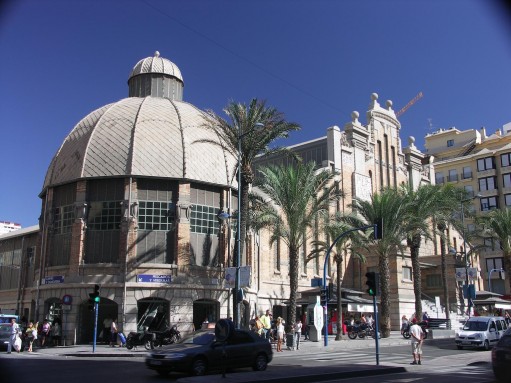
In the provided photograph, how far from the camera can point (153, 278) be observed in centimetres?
3269

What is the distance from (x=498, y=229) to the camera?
45656mm

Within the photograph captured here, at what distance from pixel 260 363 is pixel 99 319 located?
19.7 metres

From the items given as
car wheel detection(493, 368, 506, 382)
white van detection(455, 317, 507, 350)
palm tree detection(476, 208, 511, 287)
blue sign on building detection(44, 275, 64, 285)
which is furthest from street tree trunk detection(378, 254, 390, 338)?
car wheel detection(493, 368, 506, 382)

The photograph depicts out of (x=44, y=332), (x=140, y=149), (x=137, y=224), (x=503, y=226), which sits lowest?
(x=44, y=332)

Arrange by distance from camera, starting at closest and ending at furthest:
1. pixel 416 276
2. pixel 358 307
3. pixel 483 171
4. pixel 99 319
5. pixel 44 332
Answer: pixel 44 332 → pixel 99 319 → pixel 416 276 → pixel 358 307 → pixel 483 171

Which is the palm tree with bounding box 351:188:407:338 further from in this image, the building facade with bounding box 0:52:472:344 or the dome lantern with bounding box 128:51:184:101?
the dome lantern with bounding box 128:51:184:101

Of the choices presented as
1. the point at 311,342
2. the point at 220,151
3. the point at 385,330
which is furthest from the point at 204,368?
the point at 220,151

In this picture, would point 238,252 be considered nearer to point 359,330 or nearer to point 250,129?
point 250,129

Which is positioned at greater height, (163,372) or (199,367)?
(199,367)

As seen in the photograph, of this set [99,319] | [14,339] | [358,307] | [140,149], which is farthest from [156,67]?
[14,339]

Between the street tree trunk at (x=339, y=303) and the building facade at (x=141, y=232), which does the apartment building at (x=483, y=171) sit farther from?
the building facade at (x=141, y=232)

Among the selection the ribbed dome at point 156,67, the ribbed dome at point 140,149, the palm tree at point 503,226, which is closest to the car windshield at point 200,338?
the ribbed dome at point 140,149

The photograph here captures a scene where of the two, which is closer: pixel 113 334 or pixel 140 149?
pixel 113 334

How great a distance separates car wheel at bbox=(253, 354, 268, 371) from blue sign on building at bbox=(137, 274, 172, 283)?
17.3 m
